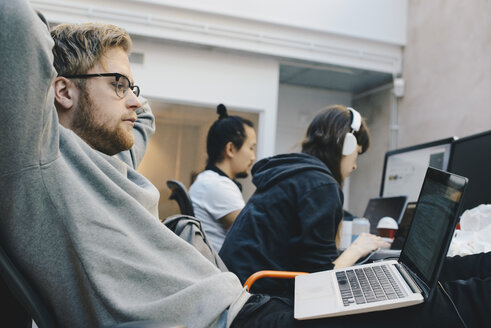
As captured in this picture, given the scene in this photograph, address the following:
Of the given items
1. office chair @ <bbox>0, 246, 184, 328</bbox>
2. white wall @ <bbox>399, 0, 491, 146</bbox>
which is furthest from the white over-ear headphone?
white wall @ <bbox>399, 0, 491, 146</bbox>

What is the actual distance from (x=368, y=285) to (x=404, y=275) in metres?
0.10

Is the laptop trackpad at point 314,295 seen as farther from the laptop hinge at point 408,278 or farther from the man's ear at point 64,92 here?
the man's ear at point 64,92

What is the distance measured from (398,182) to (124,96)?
1773 millimetres

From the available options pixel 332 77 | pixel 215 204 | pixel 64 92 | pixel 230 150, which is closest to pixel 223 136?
pixel 230 150

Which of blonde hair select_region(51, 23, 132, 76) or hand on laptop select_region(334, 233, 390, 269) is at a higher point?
blonde hair select_region(51, 23, 132, 76)

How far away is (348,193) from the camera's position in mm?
5633

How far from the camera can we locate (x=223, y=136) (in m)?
2.53

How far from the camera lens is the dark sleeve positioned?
51.9 inches

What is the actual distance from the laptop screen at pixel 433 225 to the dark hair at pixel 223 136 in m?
1.48

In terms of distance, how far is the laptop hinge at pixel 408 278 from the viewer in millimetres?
856

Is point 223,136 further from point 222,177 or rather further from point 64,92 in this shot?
point 64,92

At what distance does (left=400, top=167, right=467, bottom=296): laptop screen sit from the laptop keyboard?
0.06 metres

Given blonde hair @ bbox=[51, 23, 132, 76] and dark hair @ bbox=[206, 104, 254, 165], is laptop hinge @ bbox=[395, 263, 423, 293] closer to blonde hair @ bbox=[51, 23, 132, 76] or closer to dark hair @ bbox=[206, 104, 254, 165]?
blonde hair @ bbox=[51, 23, 132, 76]

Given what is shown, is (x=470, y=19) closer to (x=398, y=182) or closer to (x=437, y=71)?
(x=437, y=71)
